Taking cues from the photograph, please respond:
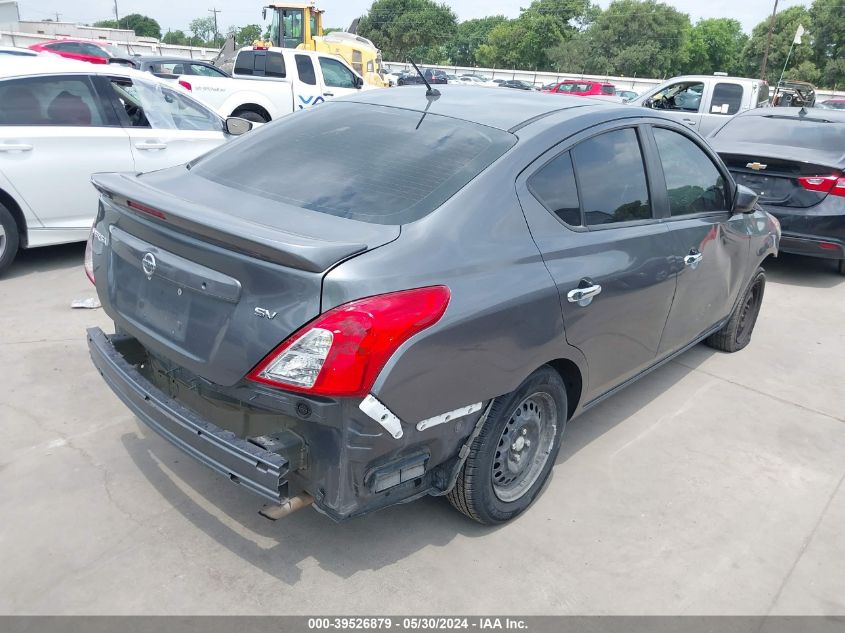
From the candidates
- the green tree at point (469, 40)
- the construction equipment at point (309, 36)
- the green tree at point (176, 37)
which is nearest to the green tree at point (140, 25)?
the green tree at point (176, 37)

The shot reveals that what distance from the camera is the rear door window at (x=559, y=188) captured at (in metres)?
2.96

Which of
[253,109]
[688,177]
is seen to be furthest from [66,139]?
[253,109]

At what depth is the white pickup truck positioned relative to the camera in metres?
12.8

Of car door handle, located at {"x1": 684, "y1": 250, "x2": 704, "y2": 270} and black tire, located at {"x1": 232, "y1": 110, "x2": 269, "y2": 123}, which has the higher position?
car door handle, located at {"x1": 684, "y1": 250, "x2": 704, "y2": 270}

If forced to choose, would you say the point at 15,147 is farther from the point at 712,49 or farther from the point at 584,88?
Result: the point at 712,49

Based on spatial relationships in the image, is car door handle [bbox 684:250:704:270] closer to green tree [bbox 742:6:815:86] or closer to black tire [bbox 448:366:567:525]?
black tire [bbox 448:366:567:525]

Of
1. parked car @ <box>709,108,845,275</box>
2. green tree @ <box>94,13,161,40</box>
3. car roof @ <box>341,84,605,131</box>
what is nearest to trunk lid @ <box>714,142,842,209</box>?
parked car @ <box>709,108,845,275</box>

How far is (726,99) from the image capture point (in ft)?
42.6

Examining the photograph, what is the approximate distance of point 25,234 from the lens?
18.8ft

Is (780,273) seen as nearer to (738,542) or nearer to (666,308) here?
(666,308)

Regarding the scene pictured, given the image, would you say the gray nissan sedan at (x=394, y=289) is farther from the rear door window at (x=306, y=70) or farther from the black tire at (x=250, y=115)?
the rear door window at (x=306, y=70)

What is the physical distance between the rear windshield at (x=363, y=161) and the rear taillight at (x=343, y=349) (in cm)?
47

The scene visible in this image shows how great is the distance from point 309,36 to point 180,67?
7449mm

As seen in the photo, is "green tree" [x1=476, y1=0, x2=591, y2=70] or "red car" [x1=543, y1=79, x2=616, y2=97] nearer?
"red car" [x1=543, y1=79, x2=616, y2=97]
